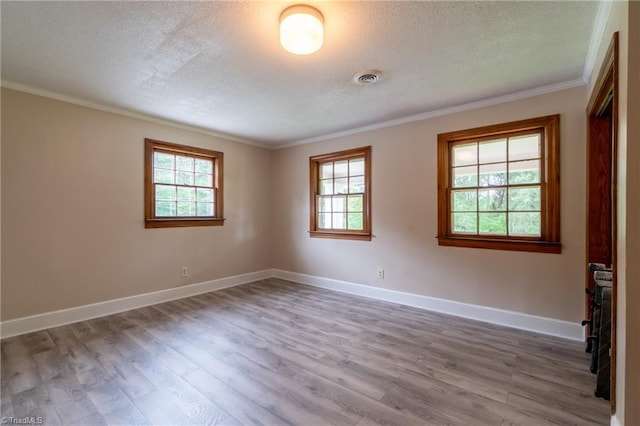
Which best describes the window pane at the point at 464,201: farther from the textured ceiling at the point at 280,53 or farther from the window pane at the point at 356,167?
the window pane at the point at 356,167

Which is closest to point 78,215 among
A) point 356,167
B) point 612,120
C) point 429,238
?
point 356,167

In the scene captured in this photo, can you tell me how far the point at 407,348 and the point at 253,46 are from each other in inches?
113

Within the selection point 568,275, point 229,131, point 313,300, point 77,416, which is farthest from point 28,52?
point 568,275

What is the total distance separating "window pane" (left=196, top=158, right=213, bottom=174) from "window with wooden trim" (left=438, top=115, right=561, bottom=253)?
3481 millimetres

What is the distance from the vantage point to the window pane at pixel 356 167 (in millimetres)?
4414

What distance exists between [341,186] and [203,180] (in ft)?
7.33

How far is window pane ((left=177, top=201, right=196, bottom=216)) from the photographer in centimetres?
423

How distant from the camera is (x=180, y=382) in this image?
6.82 ft

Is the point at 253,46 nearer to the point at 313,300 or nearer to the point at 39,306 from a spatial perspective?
the point at 313,300

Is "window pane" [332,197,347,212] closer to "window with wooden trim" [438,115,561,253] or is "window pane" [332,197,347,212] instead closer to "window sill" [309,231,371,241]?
"window sill" [309,231,371,241]

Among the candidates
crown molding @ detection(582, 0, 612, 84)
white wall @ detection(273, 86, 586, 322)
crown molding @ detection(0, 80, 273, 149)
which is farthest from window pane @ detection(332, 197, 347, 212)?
crown molding @ detection(582, 0, 612, 84)

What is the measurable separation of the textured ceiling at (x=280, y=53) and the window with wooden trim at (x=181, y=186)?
30.2 inches

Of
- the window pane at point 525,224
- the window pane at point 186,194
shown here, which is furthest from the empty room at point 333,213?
the window pane at point 186,194

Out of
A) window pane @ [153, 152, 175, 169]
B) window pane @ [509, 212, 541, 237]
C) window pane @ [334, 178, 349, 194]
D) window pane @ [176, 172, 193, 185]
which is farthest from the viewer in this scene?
window pane @ [334, 178, 349, 194]
